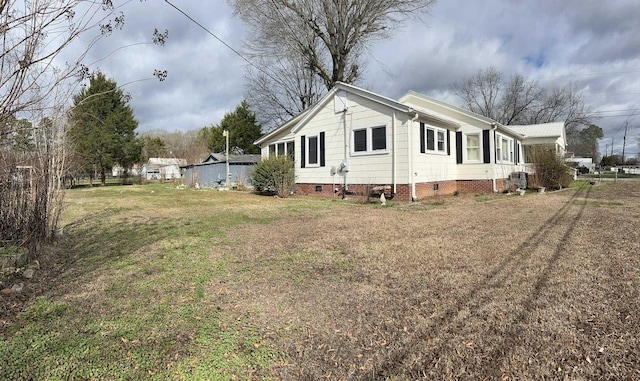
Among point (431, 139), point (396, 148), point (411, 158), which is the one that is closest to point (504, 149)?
point (431, 139)

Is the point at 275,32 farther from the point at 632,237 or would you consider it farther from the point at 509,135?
the point at 632,237

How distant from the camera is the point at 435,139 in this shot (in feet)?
45.2

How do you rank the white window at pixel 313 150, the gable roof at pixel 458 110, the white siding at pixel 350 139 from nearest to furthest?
the white siding at pixel 350 139, the gable roof at pixel 458 110, the white window at pixel 313 150

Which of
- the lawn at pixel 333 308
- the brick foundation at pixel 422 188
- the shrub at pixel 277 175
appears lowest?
the lawn at pixel 333 308

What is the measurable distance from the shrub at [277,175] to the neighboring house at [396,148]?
85 centimetres

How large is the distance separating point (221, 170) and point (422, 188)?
1582 centimetres

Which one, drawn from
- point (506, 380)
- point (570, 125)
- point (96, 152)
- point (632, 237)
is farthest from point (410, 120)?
point (570, 125)

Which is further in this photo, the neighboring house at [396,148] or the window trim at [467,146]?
the window trim at [467,146]

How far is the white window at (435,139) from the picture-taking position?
13.2 meters

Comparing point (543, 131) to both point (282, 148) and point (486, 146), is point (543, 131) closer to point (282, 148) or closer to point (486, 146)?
point (486, 146)

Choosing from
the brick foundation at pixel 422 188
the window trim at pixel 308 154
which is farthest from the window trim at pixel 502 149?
the window trim at pixel 308 154

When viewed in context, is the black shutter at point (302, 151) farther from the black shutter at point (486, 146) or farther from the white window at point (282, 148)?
the black shutter at point (486, 146)

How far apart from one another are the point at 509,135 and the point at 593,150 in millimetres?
58352

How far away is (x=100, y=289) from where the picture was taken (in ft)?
11.9
